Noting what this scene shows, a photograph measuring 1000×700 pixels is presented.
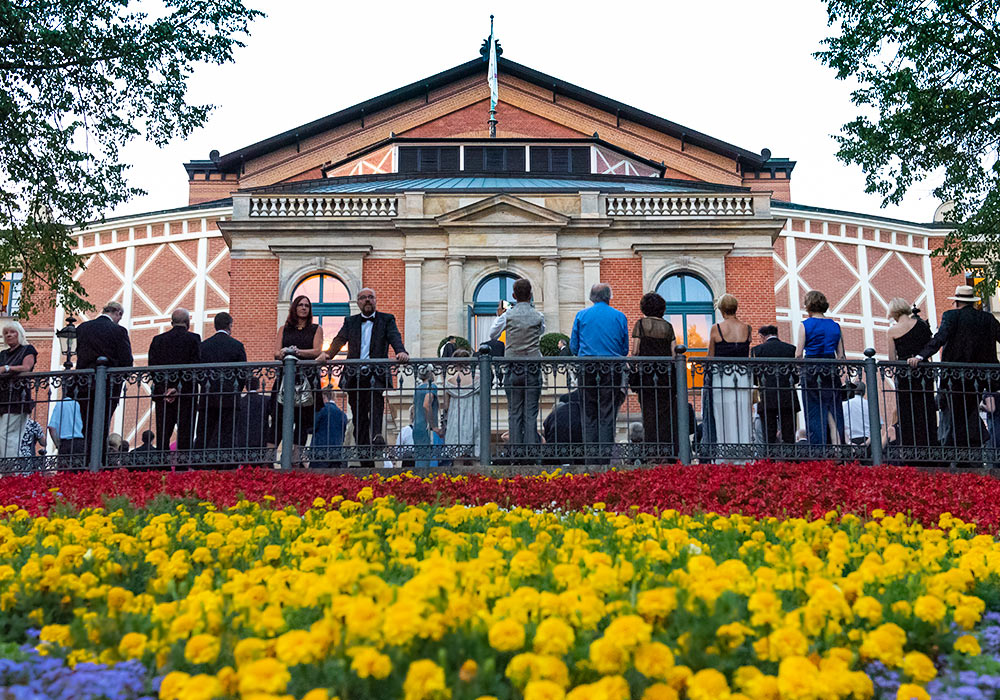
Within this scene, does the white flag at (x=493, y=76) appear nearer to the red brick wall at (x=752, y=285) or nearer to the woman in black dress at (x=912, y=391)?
the red brick wall at (x=752, y=285)

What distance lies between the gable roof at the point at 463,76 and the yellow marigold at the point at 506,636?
131 feet

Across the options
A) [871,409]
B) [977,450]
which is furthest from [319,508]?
[977,450]

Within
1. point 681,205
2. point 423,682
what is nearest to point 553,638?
point 423,682

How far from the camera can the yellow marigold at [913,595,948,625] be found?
12.3ft

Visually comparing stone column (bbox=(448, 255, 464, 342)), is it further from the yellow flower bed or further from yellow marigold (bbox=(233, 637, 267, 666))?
yellow marigold (bbox=(233, 637, 267, 666))

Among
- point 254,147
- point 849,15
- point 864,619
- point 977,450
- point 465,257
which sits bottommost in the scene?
point 864,619

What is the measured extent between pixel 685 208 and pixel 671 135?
16.8 metres

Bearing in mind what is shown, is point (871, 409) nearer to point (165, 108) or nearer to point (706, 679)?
point (706, 679)

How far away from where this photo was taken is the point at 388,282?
85.9 feet

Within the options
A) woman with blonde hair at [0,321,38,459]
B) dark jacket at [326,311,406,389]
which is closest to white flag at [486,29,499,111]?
dark jacket at [326,311,406,389]

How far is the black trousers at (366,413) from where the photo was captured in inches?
408

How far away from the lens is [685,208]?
86.7 ft

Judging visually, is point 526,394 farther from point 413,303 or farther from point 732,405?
point 413,303

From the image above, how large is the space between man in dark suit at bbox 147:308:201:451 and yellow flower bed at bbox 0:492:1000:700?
5006 mm
